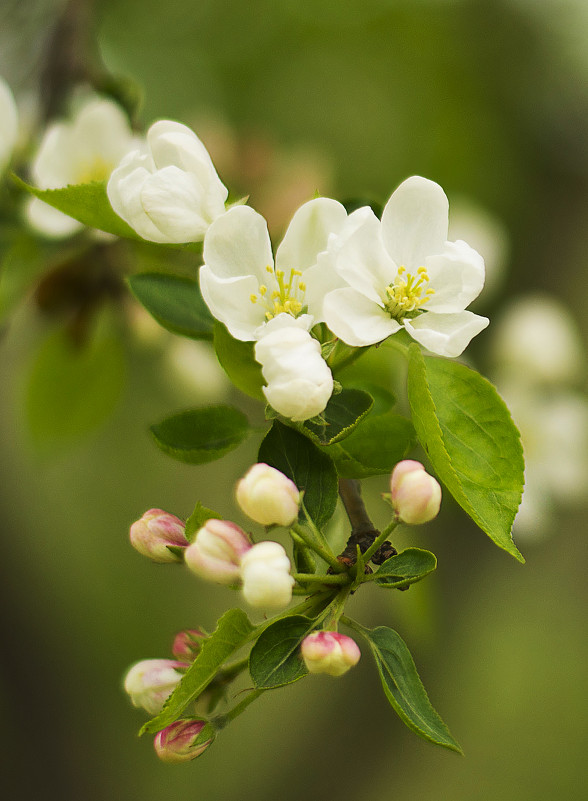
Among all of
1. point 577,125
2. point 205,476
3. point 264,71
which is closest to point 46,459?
point 205,476

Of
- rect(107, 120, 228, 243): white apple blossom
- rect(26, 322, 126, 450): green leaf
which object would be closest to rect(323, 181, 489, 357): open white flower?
rect(107, 120, 228, 243): white apple blossom

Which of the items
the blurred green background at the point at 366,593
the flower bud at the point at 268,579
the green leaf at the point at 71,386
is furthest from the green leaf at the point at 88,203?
the blurred green background at the point at 366,593

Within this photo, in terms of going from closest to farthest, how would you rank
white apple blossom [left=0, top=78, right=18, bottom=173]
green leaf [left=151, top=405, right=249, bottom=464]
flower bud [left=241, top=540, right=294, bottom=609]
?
1. flower bud [left=241, top=540, right=294, bottom=609]
2. green leaf [left=151, top=405, right=249, bottom=464]
3. white apple blossom [left=0, top=78, right=18, bottom=173]

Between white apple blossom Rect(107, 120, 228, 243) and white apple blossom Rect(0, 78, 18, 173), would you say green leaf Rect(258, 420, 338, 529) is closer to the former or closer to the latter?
white apple blossom Rect(107, 120, 228, 243)

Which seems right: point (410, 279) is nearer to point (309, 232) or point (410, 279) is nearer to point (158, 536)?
point (309, 232)

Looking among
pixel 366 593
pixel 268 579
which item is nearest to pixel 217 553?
pixel 268 579

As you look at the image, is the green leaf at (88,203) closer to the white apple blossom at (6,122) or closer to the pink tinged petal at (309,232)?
the pink tinged petal at (309,232)

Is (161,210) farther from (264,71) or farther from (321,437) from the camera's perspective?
(264,71)
